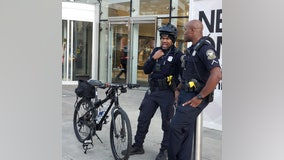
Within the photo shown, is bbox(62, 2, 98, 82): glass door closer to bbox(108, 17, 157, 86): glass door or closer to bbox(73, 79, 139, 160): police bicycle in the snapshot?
bbox(108, 17, 157, 86): glass door

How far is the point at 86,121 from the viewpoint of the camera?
5.04m

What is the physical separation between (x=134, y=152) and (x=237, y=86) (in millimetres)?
3725

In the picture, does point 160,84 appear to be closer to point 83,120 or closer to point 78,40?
point 83,120

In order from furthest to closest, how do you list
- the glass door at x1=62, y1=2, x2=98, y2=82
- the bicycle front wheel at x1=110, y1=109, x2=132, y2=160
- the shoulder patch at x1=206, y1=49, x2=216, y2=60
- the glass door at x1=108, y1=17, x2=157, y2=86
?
the glass door at x1=62, y1=2, x2=98, y2=82 < the glass door at x1=108, y1=17, x2=157, y2=86 < the bicycle front wheel at x1=110, y1=109, x2=132, y2=160 < the shoulder patch at x1=206, y1=49, x2=216, y2=60

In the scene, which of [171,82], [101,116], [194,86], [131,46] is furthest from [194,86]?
[131,46]

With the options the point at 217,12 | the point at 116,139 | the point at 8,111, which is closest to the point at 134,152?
the point at 116,139

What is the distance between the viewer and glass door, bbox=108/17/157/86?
13.4m

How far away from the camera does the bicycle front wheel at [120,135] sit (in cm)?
420

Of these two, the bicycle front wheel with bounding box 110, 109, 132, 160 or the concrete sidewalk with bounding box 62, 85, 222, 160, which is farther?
the concrete sidewalk with bounding box 62, 85, 222, 160

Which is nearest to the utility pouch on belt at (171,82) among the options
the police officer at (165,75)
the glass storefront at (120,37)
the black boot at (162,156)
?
the police officer at (165,75)

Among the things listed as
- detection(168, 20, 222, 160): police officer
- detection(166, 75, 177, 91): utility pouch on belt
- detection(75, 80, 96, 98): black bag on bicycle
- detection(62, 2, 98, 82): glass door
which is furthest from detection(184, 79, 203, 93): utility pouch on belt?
detection(62, 2, 98, 82): glass door

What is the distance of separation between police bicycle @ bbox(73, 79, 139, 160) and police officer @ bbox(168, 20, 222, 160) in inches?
30.0

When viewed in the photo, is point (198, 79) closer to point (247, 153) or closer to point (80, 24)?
point (247, 153)

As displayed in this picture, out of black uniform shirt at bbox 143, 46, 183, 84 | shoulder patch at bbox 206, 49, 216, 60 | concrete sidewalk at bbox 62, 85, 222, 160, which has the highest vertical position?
shoulder patch at bbox 206, 49, 216, 60
